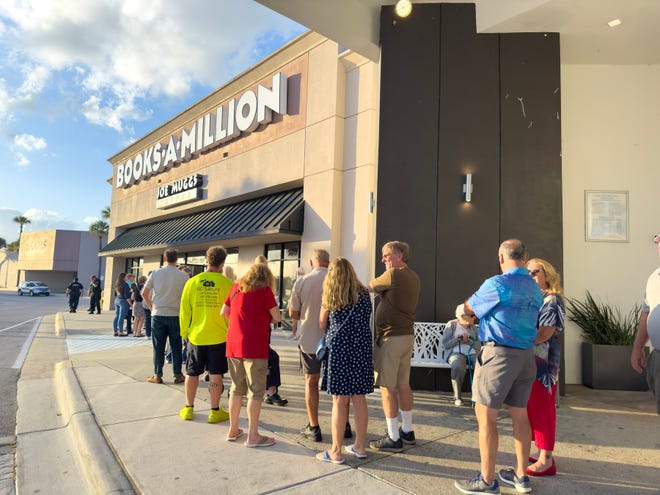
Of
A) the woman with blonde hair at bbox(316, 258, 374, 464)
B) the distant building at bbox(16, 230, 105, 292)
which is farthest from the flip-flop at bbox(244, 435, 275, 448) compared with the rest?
the distant building at bbox(16, 230, 105, 292)

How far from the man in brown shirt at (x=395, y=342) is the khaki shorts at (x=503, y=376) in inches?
35.8

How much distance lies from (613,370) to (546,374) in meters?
3.93

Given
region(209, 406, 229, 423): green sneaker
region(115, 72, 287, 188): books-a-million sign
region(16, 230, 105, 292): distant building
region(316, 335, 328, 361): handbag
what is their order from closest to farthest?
region(316, 335, 328, 361): handbag, region(209, 406, 229, 423): green sneaker, region(115, 72, 287, 188): books-a-million sign, region(16, 230, 105, 292): distant building

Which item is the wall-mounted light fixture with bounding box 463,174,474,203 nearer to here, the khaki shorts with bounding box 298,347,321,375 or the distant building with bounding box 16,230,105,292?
the khaki shorts with bounding box 298,347,321,375

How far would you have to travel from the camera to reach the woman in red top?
4000 mm

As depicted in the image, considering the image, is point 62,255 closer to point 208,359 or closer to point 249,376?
point 208,359

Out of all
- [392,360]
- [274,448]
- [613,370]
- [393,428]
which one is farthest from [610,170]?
[274,448]

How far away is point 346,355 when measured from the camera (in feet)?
12.2

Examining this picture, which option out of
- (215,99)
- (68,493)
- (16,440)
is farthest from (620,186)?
(215,99)

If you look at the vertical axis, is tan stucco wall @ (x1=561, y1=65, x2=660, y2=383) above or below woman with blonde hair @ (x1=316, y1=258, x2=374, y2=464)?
above

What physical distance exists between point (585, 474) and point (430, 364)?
261cm

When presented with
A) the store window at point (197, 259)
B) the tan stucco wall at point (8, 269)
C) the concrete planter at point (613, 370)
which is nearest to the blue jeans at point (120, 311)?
the store window at point (197, 259)

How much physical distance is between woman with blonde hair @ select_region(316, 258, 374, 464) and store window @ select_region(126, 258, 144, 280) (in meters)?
21.6

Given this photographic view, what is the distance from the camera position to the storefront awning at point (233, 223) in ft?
39.3
